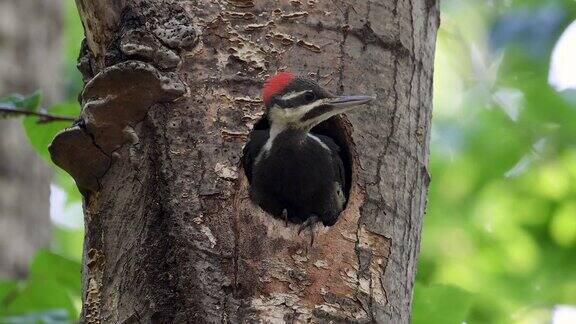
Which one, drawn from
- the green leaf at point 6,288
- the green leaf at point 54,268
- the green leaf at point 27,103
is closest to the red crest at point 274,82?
the green leaf at point 27,103

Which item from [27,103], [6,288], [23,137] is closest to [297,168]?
[27,103]

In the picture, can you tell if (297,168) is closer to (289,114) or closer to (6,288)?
(289,114)

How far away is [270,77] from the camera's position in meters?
2.97

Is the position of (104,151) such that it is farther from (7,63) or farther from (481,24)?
(481,24)

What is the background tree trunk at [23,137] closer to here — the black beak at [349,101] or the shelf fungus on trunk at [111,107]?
the shelf fungus on trunk at [111,107]

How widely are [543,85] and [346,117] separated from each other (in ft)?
11.2

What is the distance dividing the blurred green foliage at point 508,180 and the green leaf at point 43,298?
60.1 inches

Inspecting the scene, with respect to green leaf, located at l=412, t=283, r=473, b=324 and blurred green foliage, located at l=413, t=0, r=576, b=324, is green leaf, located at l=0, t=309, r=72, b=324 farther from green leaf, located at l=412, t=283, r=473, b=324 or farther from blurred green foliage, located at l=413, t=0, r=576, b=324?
blurred green foliage, located at l=413, t=0, r=576, b=324

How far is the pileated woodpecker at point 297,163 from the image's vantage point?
3.26 meters

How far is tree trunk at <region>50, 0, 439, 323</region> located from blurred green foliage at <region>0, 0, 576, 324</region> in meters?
2.48

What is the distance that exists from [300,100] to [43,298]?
4.65ft

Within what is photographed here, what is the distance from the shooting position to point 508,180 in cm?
655

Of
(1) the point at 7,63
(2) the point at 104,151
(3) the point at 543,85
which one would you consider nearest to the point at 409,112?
(2) the point at 104,151

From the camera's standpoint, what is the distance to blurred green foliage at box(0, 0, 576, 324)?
18.9ft
